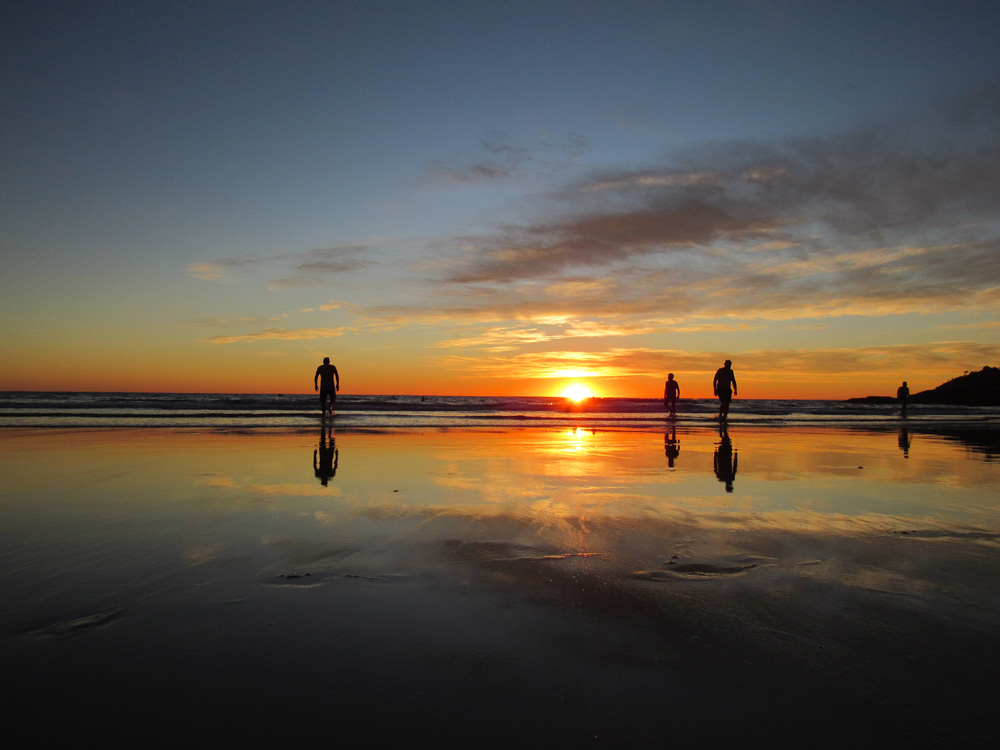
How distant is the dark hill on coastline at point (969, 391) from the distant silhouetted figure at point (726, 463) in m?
57.8

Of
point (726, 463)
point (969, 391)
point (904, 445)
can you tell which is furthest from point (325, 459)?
point (969, 391)

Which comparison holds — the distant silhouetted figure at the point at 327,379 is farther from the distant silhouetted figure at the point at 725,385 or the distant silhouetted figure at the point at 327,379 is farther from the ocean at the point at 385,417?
the distant silhouetted figure at the point at 725,385

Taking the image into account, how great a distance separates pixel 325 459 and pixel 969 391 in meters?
Answer: 72.3

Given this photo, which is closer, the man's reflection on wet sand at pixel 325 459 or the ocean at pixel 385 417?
the man's reflection on wet sand at pixel 325 459

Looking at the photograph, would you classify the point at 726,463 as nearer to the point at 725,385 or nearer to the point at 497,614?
the point at 497,614

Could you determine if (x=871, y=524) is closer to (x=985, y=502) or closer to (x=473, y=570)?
(x=985, y=502)

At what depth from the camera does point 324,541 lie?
438 cm

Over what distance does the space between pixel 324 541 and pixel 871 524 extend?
15.6 feet

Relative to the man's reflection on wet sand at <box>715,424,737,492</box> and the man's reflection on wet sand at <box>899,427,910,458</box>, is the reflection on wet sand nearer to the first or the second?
the man's reflection on wet sand at <box>899,427,910,458</box>

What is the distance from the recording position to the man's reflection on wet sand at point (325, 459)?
24.9 feet

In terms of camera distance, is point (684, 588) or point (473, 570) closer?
point (684, 588)

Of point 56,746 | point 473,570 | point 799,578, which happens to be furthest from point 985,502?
point 56,746

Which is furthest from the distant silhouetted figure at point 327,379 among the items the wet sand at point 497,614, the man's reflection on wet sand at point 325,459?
the wet sand at point 497,614

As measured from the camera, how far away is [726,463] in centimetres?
930
